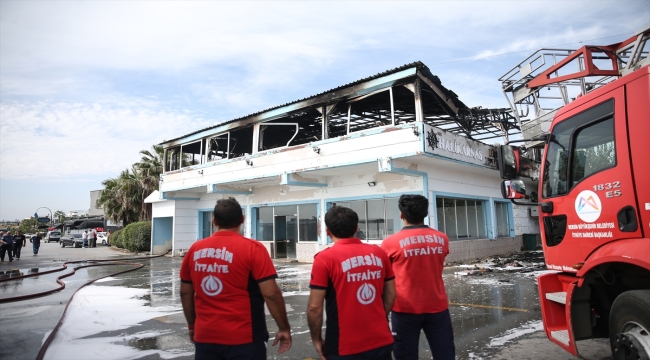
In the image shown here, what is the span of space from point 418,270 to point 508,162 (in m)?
1.80

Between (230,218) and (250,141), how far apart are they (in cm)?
1817

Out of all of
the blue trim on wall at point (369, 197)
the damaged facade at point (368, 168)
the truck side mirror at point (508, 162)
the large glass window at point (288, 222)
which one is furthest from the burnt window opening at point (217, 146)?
the truck side mirror at point (508, 162)

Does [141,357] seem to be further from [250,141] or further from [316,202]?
[250,141]

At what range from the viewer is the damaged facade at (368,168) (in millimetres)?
12453

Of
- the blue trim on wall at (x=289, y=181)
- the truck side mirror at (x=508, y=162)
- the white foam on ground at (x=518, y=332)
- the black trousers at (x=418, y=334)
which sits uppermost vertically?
the blue trim on wall at (x=289, y=181)

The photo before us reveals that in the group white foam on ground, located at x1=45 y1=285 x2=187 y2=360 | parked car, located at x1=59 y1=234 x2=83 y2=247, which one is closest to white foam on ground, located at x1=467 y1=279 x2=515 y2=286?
white foam on ground, located at x1=45 y1=285 x2=187 y2=360

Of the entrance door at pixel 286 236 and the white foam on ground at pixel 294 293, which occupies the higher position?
the entrance door at pixel 286 236

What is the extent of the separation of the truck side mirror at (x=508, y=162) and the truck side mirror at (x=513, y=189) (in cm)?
9

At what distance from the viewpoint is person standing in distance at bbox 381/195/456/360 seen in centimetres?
313

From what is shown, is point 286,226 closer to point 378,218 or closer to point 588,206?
point 378,218

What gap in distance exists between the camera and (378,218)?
14.2 metres

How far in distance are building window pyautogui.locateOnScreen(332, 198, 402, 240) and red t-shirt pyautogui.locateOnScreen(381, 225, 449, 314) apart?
1040 cm

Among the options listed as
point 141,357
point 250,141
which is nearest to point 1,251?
point 250,141

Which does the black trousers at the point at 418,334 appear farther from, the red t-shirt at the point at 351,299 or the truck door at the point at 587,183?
the truck door at the point at 587,183
